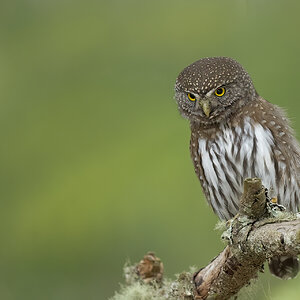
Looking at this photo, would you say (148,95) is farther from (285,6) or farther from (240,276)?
(240,276)

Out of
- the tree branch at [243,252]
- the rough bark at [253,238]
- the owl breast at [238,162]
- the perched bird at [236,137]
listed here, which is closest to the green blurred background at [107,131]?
the perched bird at [236,137]

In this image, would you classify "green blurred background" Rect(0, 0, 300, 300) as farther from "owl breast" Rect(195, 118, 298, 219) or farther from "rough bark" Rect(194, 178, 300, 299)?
"rough bark" Rect(194, 178, 300, 299)

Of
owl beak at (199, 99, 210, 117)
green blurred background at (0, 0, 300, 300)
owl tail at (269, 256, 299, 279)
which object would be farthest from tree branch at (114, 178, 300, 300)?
green blurred background at (0, 0, 300, 300)

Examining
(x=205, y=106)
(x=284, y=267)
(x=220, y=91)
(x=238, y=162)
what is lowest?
(x=284, y=267)

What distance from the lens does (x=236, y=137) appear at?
4.80 meters

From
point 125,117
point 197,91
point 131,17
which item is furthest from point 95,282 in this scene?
point 131,17

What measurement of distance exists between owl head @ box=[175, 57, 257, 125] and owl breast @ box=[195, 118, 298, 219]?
0.41ft

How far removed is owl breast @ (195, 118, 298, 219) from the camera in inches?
186

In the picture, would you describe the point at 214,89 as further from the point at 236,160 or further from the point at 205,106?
the point at 236,160

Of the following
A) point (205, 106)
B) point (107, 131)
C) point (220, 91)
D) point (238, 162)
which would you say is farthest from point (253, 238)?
point (107, 131)

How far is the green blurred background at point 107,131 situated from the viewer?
236 inches

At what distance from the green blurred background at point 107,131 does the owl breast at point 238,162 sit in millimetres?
525

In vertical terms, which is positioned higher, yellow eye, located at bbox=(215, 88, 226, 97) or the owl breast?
yellow eye, located at bbox=(215, 88, 226, 97)

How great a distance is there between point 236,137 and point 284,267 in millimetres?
845
